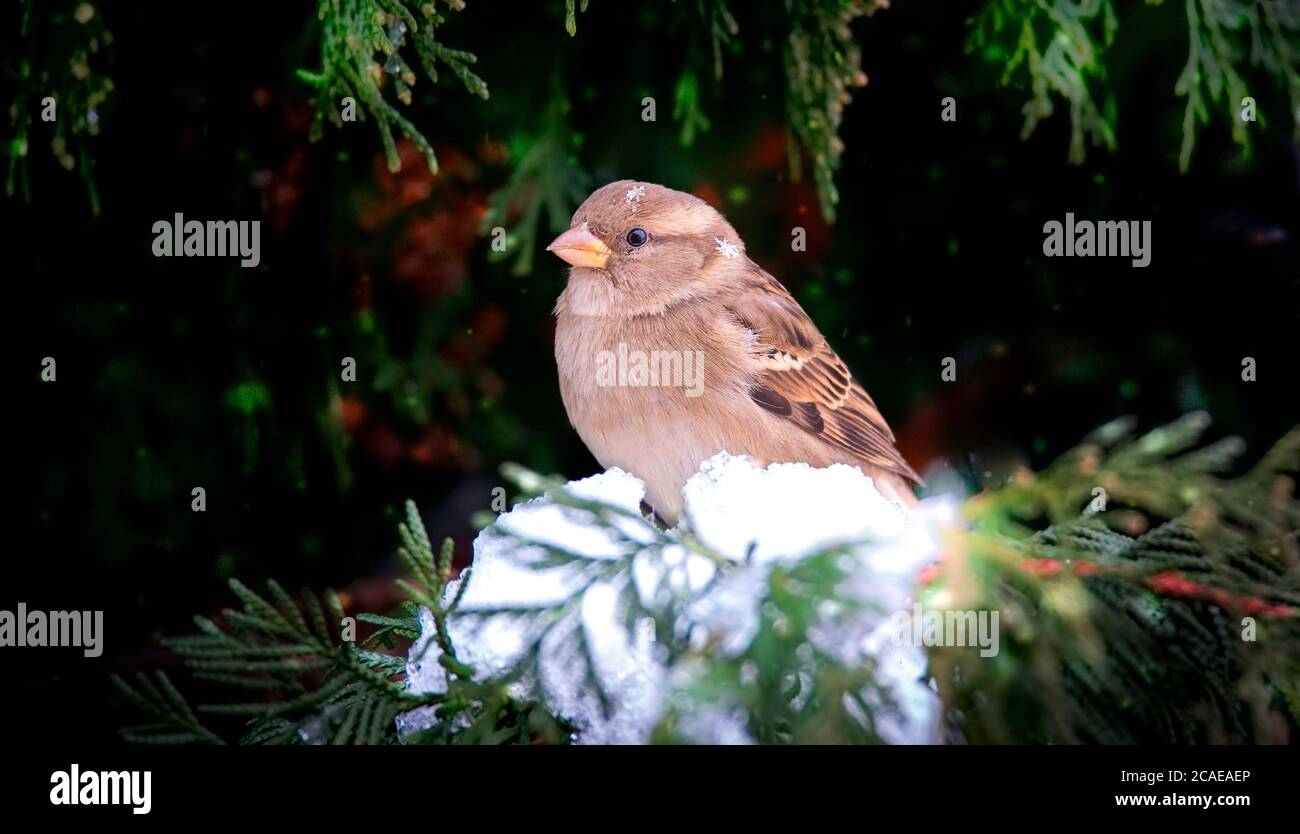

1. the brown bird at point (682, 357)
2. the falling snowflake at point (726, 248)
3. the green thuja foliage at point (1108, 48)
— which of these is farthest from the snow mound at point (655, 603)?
the green thuja foliage at point (1108, 48)

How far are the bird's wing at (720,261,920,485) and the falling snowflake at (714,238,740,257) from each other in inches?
1.7

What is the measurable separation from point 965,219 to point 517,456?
2.98 ft

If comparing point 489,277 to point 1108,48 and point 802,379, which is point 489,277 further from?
point 1108,48

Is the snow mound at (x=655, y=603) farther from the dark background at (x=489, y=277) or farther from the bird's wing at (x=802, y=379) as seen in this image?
the dark background at (x=489, y=277)

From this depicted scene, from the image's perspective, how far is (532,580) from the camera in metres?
1.00

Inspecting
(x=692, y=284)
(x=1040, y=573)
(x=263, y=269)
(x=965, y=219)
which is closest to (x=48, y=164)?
(x=263, y=269)

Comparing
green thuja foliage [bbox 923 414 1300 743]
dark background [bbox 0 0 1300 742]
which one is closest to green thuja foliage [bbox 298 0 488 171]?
dark background [bbox 0 0 1300 742]

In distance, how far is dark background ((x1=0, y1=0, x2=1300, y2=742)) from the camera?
1.91 metres

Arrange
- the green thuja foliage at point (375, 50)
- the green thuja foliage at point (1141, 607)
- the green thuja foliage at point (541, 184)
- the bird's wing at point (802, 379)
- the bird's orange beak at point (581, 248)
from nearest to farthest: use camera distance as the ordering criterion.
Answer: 1. the green thuja foliage at point (1141, 607)
2. the green thuja foliage at point (375, 50)
3. the bird's orange beak at point (581, 248)
4. the bird's wing at point (802, 379)
5. the green thuja foliage at point (541, 184)

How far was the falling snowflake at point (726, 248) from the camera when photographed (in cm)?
166

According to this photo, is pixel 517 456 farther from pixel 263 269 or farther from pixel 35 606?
pixel 35 606

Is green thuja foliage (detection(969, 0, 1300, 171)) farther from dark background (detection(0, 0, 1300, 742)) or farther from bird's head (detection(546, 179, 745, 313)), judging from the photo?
bird's head (detection(546, 179, 745, 313))

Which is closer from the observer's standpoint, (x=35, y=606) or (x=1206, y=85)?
(x=1206, y=85)

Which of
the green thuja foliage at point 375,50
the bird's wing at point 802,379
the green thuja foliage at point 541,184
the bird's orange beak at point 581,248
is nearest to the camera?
the green thuja foliage at point 375,50
